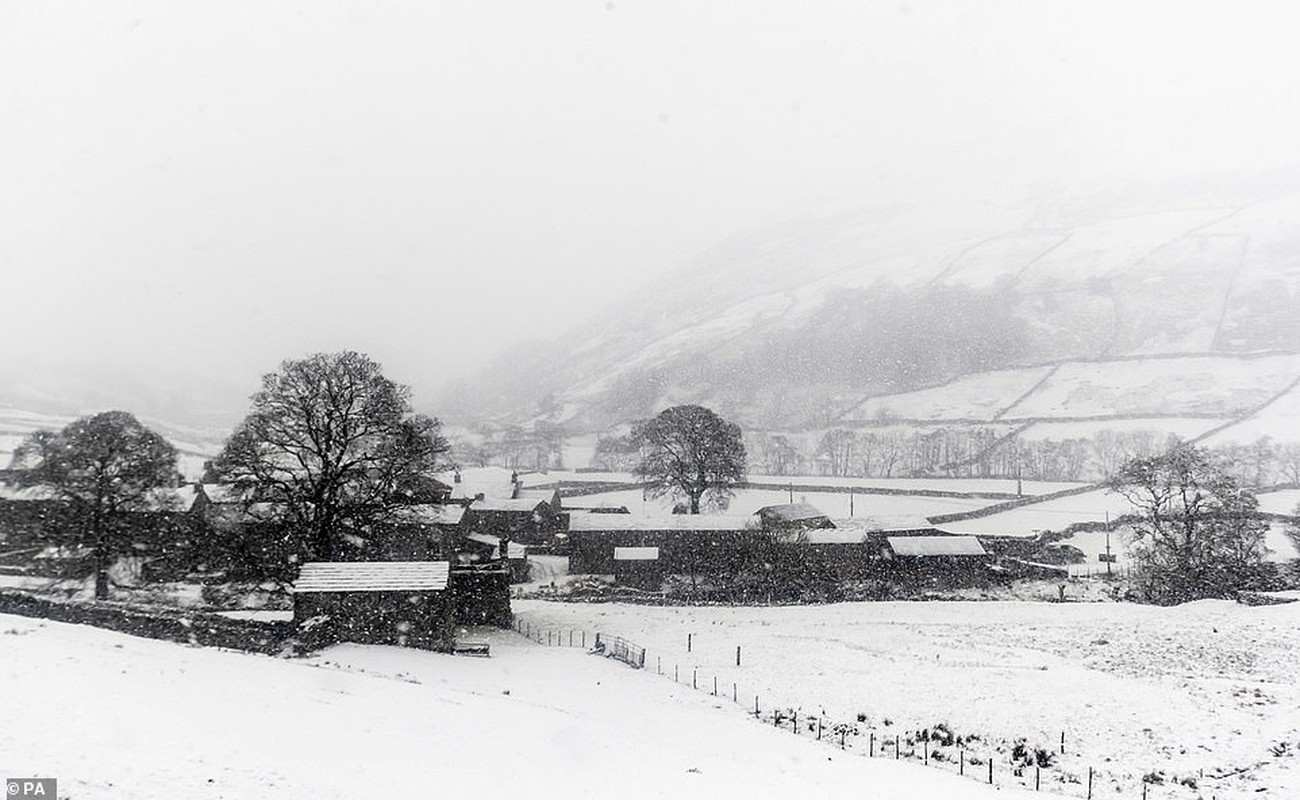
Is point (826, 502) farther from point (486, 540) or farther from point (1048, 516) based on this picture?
point (486, 540)

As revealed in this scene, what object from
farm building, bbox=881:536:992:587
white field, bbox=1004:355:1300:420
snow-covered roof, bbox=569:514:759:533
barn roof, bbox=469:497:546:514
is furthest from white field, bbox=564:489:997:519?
white field, bbox=1004:355:1300:420

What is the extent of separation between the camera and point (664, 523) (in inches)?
2384

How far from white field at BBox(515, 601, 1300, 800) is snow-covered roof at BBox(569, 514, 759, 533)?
1745 cm

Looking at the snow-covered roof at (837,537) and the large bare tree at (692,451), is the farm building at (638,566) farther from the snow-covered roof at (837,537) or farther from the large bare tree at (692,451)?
the snow-covered roof at (837,537)

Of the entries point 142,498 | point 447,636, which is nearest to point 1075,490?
point 447,636

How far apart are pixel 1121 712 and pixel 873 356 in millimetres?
182057

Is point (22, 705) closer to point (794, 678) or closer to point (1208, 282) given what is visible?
point (794, 678)

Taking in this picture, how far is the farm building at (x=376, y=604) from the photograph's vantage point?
29.6 metres

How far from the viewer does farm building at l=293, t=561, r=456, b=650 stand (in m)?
29.6

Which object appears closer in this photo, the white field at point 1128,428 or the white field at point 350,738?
the white field at point 350,738

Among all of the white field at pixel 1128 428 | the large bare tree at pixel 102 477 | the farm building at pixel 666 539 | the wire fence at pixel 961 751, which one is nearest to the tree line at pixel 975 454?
the white field at pixel 1128 428

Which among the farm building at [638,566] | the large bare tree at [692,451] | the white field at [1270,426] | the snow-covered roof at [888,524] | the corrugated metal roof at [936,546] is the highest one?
the white field at [1270,426]

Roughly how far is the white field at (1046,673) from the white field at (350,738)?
12.6 ft

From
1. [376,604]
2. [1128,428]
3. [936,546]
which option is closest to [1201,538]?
[936,546]
